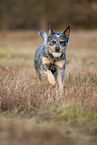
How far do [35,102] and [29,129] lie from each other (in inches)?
48.7

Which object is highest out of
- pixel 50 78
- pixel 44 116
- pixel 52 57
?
pixel 52 57

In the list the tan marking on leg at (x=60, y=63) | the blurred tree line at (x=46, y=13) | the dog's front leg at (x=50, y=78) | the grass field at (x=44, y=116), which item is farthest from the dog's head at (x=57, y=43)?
the blurred tree line at (x=46, y=13)

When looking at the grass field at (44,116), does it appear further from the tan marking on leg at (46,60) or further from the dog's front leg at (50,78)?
the tan marking on leg at (46,60)

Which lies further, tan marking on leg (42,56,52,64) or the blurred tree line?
the blurred tree line

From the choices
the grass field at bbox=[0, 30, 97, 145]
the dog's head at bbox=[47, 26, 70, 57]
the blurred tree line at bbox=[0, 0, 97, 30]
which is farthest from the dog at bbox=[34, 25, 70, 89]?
the blurred tree line at bbox=[0, 0, 97, 30]

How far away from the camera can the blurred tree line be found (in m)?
23.7

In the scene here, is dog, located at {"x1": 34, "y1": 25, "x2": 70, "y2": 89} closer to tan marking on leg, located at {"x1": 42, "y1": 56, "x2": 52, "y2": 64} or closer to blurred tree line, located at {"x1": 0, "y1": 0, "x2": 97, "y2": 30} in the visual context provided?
tan marking on leg, located at {"x1": 42, "y1": 56, "x2": 52, "y2": 64}

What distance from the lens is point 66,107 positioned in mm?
3367

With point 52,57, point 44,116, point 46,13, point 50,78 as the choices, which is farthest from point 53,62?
point 46,13

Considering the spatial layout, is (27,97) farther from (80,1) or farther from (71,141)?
(80,1)

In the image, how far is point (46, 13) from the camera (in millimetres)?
24672

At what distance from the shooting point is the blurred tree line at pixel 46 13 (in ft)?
77.7

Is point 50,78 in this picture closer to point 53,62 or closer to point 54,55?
point 53,62

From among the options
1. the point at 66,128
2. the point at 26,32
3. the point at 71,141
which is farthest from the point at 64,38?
the point at 26,32
